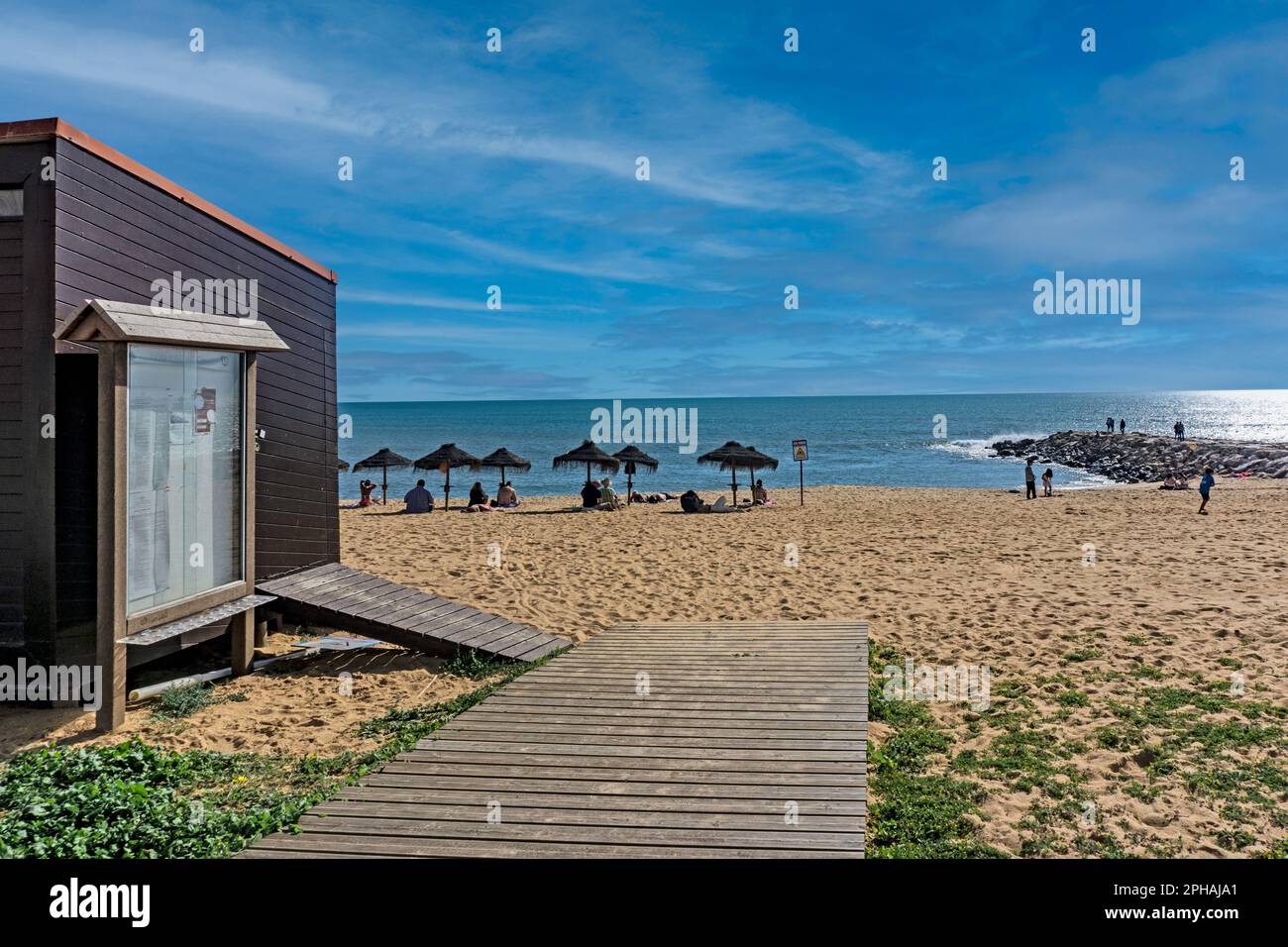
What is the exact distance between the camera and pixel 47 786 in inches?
185

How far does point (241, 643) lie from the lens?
7.75 m

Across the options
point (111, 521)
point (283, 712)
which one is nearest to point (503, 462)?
point (283, 712)

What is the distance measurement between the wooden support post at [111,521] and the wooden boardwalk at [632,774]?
2521mm

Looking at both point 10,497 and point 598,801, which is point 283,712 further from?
point 598,801

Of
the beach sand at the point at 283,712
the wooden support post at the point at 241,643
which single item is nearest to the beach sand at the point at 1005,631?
the beach sand at the point at 283,712

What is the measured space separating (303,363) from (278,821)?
254 inches

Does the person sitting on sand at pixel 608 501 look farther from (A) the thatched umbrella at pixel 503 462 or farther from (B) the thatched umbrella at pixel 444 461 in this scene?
(B) the thatched umbrella at pixel 444 461

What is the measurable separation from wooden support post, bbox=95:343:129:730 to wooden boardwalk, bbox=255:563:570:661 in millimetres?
2075

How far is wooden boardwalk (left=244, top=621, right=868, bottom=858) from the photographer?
155 inches

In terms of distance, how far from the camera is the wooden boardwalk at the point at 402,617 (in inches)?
313

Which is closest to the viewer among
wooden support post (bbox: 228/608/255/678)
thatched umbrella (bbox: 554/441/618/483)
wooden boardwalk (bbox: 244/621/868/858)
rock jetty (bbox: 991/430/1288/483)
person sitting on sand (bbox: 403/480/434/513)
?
wooden boardwalk (bbox: 244/621/868/858)

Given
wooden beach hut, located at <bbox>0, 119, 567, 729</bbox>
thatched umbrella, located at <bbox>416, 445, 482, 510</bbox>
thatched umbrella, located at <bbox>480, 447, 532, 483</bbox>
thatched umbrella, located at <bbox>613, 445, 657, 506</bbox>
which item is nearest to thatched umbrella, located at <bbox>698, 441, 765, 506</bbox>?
thatched umbrella, located at <bbox>613, 445, 657, 506</bbox>

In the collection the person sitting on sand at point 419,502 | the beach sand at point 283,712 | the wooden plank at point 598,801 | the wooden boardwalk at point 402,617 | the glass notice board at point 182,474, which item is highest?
the glass notice board at point 182,474

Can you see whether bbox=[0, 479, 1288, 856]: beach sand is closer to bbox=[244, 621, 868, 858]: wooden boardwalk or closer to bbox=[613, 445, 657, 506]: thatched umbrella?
bbox=[244, 621, 868, 858]: wooden boardwalk
